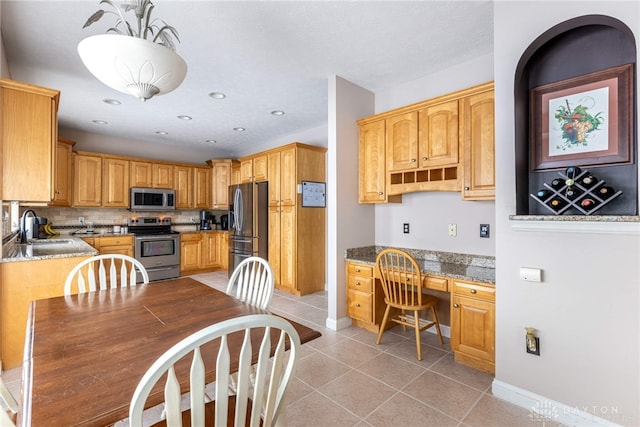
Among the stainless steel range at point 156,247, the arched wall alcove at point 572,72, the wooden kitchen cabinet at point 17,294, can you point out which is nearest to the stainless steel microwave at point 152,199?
the stainless steel range at point 156,247

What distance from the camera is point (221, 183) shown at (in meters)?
6.29

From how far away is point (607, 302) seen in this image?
1.63m

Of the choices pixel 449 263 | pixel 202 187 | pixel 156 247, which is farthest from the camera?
pixel 202 187

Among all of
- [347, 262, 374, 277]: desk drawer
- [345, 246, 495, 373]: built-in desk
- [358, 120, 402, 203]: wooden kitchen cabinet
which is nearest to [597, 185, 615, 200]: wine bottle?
[345, 246, 495, 373]: built-in desk

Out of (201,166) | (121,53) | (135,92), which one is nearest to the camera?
(121,53)

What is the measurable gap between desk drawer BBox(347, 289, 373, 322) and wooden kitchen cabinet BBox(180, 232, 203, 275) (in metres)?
3.84

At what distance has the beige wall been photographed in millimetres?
1584

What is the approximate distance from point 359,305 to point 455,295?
3.39 ft

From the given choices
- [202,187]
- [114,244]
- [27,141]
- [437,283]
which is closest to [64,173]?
[114,244]

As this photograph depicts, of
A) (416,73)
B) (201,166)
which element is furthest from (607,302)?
(201,166)

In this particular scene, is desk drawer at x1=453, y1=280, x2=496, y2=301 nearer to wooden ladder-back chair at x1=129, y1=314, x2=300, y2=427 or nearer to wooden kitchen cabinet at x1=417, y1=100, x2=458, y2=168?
wooden kitchen cabinet at x1=417, y1=100, x2=458, y2=168

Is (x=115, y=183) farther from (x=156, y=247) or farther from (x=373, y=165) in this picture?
(x=373, y=165)

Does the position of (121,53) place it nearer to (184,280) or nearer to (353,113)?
(184,280)

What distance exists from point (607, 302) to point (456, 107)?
1768 mm
